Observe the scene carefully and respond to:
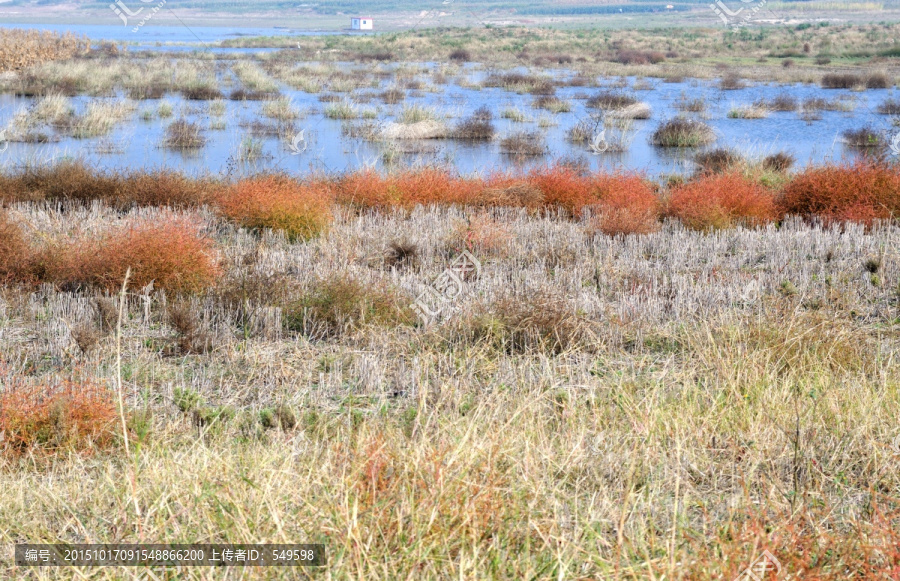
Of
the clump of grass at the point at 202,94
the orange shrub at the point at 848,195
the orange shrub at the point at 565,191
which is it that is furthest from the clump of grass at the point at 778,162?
the clump of grass at the point at 202,94

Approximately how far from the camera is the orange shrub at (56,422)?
13.0 ft

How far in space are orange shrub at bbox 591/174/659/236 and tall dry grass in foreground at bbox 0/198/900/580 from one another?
628 mm

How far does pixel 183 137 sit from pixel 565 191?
1062 centimetres

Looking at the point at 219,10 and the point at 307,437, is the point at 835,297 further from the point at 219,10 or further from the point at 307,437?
the point at 219,10

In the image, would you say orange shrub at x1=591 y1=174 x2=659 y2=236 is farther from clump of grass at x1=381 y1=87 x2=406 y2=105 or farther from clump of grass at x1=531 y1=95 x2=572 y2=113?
clump of grass at x1=381 y1=87 x2=406 y2=105

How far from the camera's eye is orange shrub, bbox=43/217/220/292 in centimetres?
663

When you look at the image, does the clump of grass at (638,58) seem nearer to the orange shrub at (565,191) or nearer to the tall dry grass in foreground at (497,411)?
the orange shrub at (565,191)

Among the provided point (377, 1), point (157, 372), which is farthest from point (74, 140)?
point (377, 1)

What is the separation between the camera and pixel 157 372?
5102mm

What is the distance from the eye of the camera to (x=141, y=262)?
263 inches

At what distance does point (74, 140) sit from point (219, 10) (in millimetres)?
145058

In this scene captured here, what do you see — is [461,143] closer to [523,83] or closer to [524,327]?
[523,83]

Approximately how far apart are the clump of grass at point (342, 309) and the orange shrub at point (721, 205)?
4.63 meters

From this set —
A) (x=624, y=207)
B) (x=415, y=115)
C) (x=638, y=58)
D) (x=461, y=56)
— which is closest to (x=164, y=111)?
(x=415, y=115)
